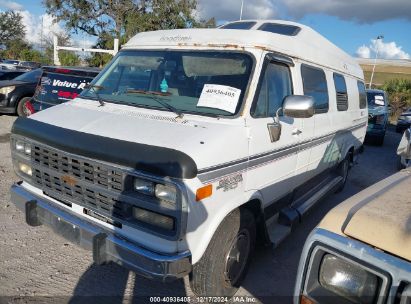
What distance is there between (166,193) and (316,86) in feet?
9.96

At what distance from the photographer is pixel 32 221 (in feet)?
11.5

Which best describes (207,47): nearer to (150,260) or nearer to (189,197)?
(189,197)

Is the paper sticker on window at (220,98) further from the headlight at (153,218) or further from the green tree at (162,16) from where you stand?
the green tree at (162,16)

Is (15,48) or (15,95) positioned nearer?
(15,95)

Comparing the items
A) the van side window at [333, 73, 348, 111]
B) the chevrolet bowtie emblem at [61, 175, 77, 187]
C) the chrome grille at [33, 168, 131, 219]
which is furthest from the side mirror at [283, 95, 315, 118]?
the van side window at [333, 73, 348, 111]

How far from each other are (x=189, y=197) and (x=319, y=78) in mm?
3168

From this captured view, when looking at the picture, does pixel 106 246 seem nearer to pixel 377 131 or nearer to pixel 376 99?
pixel 377 131

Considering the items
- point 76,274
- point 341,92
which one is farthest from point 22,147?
point 341,92

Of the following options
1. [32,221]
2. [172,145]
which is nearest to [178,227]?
[172,145]

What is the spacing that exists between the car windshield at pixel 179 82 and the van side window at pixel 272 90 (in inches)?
8.3

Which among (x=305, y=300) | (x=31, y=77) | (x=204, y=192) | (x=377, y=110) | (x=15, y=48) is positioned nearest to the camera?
(x=305, y=300)

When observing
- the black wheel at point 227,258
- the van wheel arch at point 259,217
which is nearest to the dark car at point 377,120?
the van wheel arch at point 259,217

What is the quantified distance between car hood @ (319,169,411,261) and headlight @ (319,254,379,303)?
0.15m

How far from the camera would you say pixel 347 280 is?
1903mm
